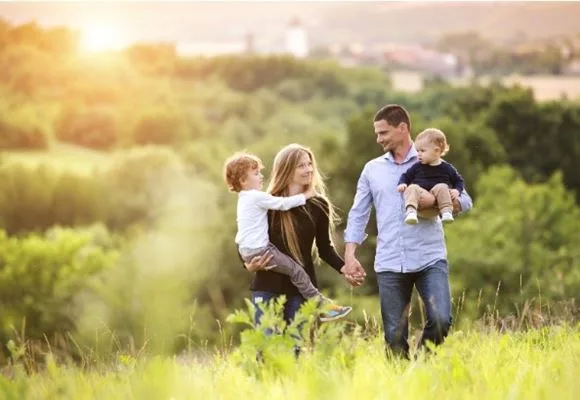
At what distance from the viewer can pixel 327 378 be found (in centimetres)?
444

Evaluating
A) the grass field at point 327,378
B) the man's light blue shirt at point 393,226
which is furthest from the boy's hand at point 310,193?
the grass field at point 327,378

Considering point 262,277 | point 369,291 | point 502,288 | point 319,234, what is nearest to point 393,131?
point 319,234

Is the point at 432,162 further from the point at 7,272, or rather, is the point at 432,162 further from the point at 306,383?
the point at 7,272

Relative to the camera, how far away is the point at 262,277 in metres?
6.48

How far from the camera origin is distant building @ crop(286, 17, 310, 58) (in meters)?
83.3

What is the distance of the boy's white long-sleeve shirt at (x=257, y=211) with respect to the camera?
641cm

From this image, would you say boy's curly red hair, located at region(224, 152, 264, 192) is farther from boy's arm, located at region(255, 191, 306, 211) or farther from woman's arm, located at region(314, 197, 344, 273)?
woman's arm, located at region(314, 197, 344, 273)

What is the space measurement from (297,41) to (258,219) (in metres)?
79.1

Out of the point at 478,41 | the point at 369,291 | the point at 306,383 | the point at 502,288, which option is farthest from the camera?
the point at 478,41

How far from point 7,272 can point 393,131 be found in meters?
39.0

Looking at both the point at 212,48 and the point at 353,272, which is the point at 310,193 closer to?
the point at 353,272

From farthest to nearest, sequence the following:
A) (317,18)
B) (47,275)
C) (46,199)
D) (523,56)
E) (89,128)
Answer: (317,18)
(89,128)
(523,56)
(46,199)
(47,275)

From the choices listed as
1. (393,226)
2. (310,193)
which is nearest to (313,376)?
(310,193)

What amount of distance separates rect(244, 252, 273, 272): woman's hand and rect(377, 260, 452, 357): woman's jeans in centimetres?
66
